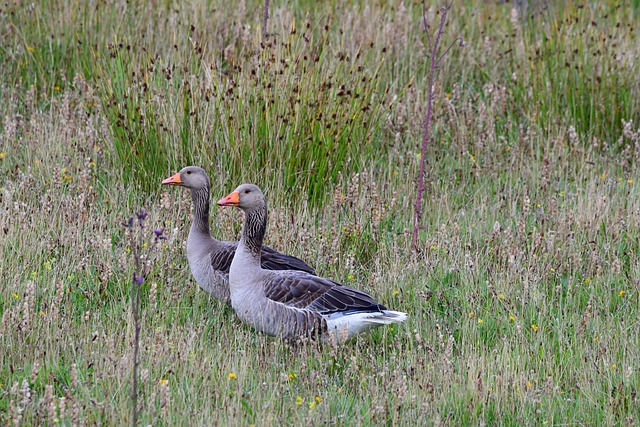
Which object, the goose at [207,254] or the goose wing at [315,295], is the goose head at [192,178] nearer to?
the goose at [207,254]

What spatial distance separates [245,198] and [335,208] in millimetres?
1292

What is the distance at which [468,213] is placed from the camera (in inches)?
274

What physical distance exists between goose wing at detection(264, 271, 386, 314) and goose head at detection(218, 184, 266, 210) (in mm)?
477

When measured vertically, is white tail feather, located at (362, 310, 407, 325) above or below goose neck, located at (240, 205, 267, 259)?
below

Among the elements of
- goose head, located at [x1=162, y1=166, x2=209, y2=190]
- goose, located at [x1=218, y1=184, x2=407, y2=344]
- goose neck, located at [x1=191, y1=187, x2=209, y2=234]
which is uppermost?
goose head, located at [x1=162, y1=166, x2=209, y2=190]

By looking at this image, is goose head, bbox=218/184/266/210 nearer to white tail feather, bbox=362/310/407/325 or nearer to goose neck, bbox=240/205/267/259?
goose neck, bbox=240/205/267/259

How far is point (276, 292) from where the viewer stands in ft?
17.3

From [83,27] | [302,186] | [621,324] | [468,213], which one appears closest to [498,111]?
[468,213]

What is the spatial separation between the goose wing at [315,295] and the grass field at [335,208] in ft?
0.75

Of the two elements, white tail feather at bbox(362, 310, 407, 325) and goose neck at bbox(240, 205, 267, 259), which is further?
goose neck at bbox(240, 205, 267, 259)

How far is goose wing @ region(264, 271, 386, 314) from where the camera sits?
5.13m

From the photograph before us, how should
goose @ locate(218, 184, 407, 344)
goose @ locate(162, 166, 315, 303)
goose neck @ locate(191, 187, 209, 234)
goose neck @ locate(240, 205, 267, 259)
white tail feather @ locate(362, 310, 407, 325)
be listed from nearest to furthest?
white tail feather @ locate(362, 310, 407, 325) → goose @ locate(218, 184, 407, 344) → goose neck @ locate(240, 205, 267, 259) → goose @ locate(162, 166, 315, 303) → goose neck @ locate(191, 187, 209, 234)

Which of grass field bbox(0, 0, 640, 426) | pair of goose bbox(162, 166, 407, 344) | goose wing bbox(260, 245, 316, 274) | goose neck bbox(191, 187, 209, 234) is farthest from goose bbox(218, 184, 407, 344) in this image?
goose neck bbox(191, 187, 209, 234)

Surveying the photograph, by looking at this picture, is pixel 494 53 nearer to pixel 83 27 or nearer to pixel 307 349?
pixel 83 27
